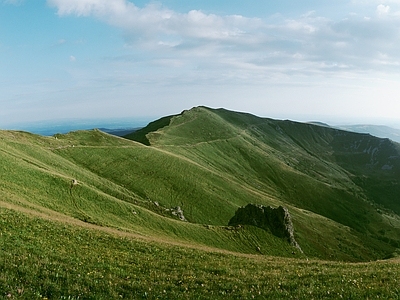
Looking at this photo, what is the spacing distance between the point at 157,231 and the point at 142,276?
3264 cm

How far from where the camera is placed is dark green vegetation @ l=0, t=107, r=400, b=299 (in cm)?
1691

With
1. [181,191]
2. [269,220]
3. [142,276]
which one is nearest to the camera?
[142,276]

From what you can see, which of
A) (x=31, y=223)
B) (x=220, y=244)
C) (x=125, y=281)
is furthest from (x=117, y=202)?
(x=125, y=281)

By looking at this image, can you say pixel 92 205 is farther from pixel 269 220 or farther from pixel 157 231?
pixel 269 220

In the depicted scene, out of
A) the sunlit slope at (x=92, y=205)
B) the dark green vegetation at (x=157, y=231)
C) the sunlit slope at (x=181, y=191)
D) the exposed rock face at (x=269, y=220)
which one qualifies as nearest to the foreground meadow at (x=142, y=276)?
the dark green vegetation at (x=157, y=231)

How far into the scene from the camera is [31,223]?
28500 mm

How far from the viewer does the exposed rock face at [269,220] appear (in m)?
64.3

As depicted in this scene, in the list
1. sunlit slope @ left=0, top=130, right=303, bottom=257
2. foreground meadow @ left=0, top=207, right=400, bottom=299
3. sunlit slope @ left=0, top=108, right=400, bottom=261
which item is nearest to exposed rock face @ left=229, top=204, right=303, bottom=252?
sunlit slope @ left=0, top=130, right=303, bottom=257

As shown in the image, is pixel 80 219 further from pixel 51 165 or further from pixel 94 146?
pixel 94 146

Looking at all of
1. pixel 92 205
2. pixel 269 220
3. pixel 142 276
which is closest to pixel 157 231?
pixel 92 205

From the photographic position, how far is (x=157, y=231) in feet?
165

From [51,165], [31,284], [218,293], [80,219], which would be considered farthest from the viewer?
[51,165]

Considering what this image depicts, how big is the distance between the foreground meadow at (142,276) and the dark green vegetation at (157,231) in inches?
3.0

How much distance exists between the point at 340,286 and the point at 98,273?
44.9 feet
